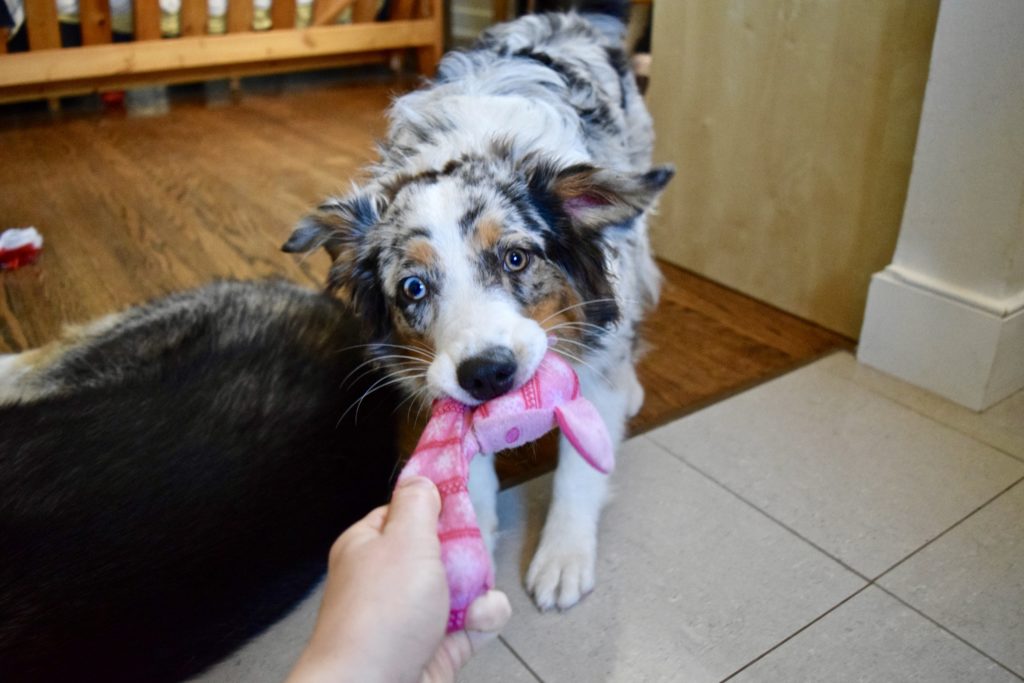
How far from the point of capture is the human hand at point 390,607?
87 centimetres

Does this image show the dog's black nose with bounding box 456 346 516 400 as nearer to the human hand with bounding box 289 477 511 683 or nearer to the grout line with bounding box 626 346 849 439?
the human hand with bounding box 289 477 511 683

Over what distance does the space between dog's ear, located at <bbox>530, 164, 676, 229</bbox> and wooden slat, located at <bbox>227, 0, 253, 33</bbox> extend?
486cm

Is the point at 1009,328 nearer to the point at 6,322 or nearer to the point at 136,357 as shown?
the point at 136,357

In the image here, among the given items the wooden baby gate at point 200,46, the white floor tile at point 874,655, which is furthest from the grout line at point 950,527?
the wooden baby gate at point 200,46

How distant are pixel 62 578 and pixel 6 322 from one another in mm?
1836

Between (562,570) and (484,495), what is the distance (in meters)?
0.24

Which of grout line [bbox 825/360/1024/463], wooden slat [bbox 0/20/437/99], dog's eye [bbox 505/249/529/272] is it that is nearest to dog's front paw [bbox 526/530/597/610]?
dog's eye [bbox 505/249/529/272]

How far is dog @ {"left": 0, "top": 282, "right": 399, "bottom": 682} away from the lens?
124 cm

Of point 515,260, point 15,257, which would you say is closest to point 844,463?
point 515,260

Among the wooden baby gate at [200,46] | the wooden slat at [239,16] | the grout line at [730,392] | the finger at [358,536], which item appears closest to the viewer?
the finger at [358,536]

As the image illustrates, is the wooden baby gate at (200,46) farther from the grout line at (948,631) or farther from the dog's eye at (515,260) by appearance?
the grout line at (948,631)

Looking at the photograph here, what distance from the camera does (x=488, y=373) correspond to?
1389 mm

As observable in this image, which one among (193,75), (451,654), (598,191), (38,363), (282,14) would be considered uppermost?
(282,14)

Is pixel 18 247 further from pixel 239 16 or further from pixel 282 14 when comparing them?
pixel 282 14
